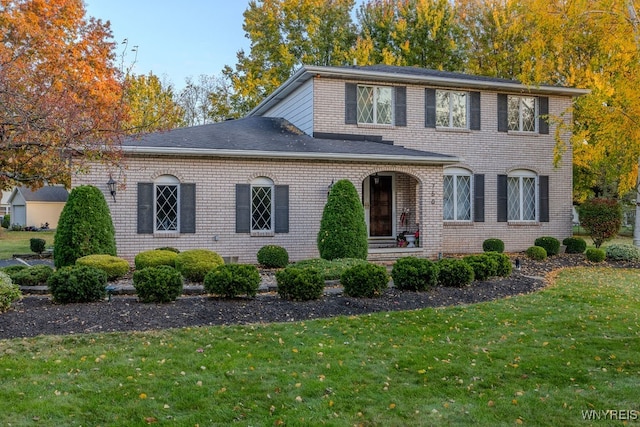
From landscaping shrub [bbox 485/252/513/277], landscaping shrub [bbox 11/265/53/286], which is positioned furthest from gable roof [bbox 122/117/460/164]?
landscaping shrub [bbox 485/252/513/277]

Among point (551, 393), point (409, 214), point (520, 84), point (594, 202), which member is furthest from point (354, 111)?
point (551, 393)

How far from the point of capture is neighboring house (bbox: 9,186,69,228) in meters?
40.5

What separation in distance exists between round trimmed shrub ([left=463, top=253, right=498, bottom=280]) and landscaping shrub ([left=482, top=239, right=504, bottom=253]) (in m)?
5.66

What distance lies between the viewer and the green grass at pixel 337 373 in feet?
13.4

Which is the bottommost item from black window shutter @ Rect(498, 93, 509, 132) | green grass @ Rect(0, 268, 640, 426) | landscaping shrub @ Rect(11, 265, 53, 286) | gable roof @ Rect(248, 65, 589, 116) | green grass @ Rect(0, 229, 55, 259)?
green grass @ Rect(0, 268, 640, 426)

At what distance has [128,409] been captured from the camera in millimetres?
4117

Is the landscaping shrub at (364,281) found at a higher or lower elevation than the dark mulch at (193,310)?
higher

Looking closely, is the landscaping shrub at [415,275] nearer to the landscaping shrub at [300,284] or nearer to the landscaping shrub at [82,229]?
the landscaping shrub at [300,284]

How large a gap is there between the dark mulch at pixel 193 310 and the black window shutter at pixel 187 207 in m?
4.87

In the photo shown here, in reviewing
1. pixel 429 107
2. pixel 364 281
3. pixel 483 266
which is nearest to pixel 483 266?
pixel 483 266

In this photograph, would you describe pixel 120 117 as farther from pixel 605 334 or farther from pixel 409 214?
pixel 409 214

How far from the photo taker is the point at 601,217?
1639 cm

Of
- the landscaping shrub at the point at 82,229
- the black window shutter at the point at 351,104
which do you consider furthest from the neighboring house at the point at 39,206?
the landscaping shrub at the point at 82,229

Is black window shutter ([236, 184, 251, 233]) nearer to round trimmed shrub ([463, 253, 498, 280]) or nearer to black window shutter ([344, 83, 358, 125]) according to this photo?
black window shutter ([344, 83, 358, 125])
